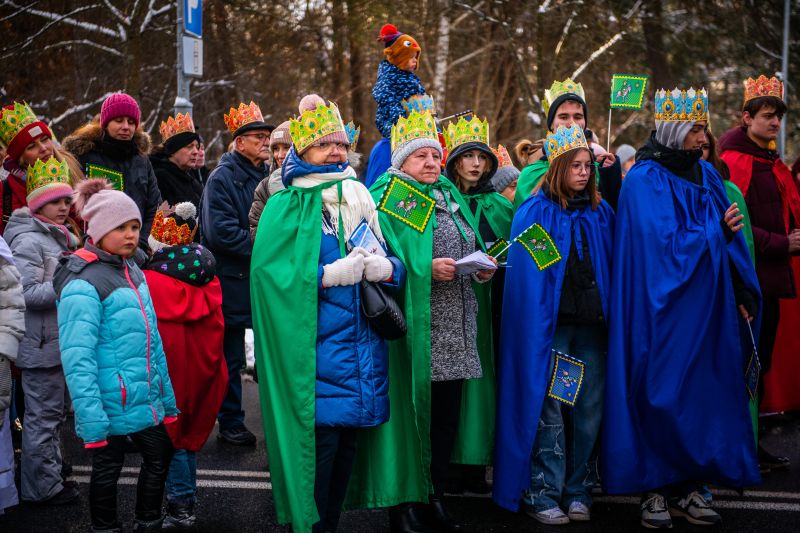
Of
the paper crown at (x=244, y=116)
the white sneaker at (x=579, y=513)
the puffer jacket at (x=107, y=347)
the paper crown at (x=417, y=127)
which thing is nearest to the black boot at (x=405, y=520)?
the white sneaker at (x=579, y=513)

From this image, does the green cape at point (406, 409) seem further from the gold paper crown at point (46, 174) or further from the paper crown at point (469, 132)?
the gold paper crown at point (46, 174)

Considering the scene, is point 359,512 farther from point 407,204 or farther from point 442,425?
point 407,204

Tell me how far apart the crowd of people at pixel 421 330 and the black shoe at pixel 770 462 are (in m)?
0.78

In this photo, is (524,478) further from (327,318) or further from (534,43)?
(534,43)

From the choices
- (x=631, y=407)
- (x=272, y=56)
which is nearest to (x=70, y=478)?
(x=631, y=407)

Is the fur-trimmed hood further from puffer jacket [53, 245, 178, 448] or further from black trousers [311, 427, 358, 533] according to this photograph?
black trousers [311, 427, 358, 533]

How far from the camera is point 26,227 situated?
18.3ft

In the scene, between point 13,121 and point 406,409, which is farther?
point 13,121

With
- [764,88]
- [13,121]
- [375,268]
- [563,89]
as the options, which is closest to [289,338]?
[375,268]

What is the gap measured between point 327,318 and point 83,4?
11.4m

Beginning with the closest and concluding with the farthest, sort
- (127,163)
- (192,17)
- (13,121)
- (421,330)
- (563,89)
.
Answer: (421,330) < (563,89) < (13,121) < (127,163) < (192,17)

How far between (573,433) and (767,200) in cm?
231

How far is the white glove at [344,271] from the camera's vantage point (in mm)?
4375

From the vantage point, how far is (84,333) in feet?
14.0
